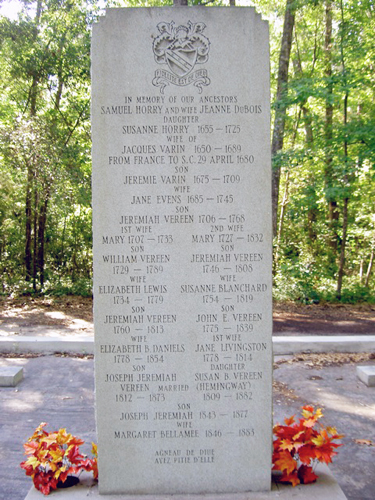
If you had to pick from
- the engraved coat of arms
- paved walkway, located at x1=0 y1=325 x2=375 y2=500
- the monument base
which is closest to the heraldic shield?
the engraved coat of arms

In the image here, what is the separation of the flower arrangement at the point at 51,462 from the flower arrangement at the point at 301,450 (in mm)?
1460

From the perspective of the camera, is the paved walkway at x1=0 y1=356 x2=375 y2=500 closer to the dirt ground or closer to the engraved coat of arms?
the dirt ground

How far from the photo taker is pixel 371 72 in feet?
38.8

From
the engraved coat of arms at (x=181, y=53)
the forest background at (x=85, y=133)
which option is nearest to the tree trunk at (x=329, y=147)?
the forest background at (x=85, y=133)

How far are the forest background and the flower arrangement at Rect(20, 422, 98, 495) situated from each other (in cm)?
1029

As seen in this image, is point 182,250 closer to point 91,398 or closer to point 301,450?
point 301,450

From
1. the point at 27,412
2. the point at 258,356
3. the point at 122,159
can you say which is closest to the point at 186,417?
the point at 258,356

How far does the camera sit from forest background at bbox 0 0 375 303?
1198cm

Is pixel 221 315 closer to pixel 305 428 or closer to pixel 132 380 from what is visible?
pixel 132 380

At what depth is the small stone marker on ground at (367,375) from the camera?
6.56m

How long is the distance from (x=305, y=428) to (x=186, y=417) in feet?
3.17

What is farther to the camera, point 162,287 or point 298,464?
point 298,464

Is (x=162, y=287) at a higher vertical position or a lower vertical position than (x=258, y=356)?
higher

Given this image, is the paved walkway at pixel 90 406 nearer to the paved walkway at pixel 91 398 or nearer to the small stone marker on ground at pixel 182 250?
the paved walkway at pixel 91 398
